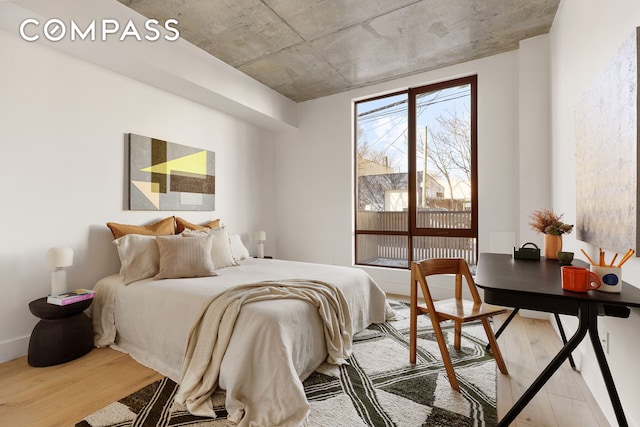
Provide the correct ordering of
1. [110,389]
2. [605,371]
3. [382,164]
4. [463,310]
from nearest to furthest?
1. [605,371]
2. [110,389]
3. [463,310]
4. [382,164]

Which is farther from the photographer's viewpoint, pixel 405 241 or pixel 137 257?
pixel 405 241

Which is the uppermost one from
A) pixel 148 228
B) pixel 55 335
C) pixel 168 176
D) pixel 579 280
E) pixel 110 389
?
pixel 168 176

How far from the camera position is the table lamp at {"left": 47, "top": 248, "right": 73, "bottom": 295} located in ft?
Result: 7.84

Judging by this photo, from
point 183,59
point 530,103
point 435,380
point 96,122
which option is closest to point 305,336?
point 435,380

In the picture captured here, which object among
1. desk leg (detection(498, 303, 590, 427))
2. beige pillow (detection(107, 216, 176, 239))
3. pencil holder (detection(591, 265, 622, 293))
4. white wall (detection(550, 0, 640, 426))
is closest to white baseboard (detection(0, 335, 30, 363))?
beige pillow (detection(107, 216, 176, 239))

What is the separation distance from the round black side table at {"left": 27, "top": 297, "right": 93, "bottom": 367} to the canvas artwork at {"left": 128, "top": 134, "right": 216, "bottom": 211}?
1.15 m

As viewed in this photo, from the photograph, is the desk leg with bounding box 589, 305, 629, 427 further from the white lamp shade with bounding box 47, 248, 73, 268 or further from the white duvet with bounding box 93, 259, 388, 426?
the white lamp shade with bounding box 47, 248, 73, 268

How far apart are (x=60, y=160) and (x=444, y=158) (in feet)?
13.5

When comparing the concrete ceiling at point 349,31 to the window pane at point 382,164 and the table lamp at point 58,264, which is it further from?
the table lamp at point 58,264

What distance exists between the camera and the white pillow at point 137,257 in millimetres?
2643

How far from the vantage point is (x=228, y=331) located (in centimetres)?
180

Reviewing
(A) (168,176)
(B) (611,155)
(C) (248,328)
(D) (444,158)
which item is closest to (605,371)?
(B) (611,155)

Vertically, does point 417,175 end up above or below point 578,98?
A: below

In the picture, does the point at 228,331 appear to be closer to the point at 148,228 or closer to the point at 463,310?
the point at 463,310
